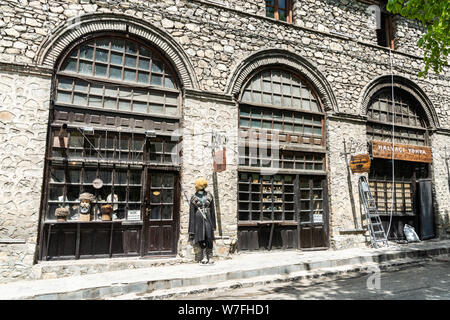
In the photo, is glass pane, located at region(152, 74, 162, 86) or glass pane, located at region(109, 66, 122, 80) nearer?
glass pane, located at region(109, 66, 122, 80)

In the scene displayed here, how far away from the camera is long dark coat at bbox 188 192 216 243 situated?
6871 mm

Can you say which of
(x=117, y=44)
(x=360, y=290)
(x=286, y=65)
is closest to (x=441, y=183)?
(x=286, y=65)

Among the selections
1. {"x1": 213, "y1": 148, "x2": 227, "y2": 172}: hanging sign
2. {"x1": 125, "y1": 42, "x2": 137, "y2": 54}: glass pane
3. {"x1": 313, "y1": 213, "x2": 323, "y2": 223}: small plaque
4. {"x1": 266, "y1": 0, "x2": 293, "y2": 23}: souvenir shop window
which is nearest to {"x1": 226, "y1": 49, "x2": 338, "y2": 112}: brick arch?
{"x1": 266, "y1": 0, "x2": 293, "y2": 23}: souvenir shop window

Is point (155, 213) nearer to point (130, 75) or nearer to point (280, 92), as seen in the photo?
point (130, 75)

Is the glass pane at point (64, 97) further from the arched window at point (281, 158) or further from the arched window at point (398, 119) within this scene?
the arched window at point (398, 119)

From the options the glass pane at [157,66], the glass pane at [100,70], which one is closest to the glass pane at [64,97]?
the glass pane at [100,70]

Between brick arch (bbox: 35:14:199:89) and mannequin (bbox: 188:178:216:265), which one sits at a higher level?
brick arch (bbox: 35:14:199:89)

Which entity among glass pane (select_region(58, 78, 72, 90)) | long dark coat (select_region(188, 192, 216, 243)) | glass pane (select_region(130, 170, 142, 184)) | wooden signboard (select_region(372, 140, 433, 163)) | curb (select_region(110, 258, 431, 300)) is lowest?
curb (select_region(110, 258, 431, 300))

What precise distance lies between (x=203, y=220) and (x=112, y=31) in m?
4.80

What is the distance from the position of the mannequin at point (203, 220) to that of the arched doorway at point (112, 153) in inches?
27.5

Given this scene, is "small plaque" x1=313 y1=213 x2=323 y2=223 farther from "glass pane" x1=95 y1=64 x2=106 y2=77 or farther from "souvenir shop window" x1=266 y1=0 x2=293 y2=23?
"glass pane" x1=95 y1=64 x2=106 y2=77

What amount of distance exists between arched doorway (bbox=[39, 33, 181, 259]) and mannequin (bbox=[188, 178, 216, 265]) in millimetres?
699

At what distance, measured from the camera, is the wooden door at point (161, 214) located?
23.8 feet

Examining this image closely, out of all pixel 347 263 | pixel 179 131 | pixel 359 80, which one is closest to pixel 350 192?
pixel 347 263
